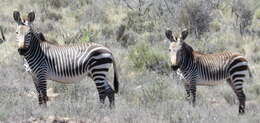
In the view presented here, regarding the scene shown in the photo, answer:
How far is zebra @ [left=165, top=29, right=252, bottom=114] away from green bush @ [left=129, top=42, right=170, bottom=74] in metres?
3.67

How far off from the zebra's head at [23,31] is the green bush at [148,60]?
19.3 feet

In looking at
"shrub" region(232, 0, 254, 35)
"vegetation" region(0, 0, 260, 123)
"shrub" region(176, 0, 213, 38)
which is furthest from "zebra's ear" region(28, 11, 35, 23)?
"shrub" region(232, 0, 254, 35)

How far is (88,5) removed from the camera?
26.2m

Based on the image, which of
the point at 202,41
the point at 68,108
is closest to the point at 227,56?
the point at 68,108

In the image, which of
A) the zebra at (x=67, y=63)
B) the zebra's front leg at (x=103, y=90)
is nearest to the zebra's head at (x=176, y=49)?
the zebra at (x=67, y=63)

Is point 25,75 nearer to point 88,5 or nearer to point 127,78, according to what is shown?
point 127,78

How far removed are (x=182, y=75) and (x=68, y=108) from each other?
12.2 ft

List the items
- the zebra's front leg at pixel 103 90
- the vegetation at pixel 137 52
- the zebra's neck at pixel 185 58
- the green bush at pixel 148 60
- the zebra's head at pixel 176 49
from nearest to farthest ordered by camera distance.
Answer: the vegetation at pixel 137 52
the zebra's front leg at pixel 103 90
the zebra's head at pixel 176 49
the zebra's neck at pixel 185 58
the green bush at pixel 148 60

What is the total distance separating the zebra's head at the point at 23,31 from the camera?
34.5 ft

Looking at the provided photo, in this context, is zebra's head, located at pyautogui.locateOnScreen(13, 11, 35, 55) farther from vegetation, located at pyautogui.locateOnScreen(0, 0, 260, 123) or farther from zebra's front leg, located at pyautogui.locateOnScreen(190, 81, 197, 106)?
zebra's front leg, located at pyautogui.locateOnScreen(190, 81, 197, 106)

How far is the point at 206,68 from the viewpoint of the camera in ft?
40.6

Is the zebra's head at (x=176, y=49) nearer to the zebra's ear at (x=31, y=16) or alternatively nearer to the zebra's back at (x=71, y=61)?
the zebra's back at (x=71, y=61)

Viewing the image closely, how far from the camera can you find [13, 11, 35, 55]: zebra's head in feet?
34.5

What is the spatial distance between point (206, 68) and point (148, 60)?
425 centimetres
